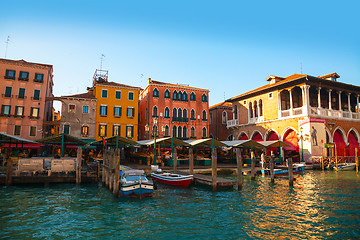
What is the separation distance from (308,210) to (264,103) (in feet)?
84.5

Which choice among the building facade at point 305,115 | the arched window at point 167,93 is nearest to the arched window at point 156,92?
the arched window at point 167,93

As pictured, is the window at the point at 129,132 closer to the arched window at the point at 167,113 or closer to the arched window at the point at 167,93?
the arched window at the point at 167,113

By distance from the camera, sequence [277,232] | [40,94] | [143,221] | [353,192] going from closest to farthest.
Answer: [277,232] → [143,221] → [353,192] → [40,94]

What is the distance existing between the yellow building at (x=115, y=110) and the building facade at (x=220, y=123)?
15.5 m

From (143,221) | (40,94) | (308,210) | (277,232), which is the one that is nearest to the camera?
(277,232)

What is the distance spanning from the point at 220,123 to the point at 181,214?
34284 mm

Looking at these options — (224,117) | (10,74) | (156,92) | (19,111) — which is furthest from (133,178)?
(224,117)

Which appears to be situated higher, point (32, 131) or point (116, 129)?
point (116, 129)

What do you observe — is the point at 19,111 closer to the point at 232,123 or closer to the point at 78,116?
the point at 78,116

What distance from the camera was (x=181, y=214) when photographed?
1084 centimetres

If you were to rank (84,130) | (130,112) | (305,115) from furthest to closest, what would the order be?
(130,112), (84,130), (305,115)

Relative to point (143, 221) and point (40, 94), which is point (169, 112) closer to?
point (40, 94)

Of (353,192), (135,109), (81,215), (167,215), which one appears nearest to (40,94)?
(135,109)

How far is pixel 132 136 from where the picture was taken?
34875 millimetres
